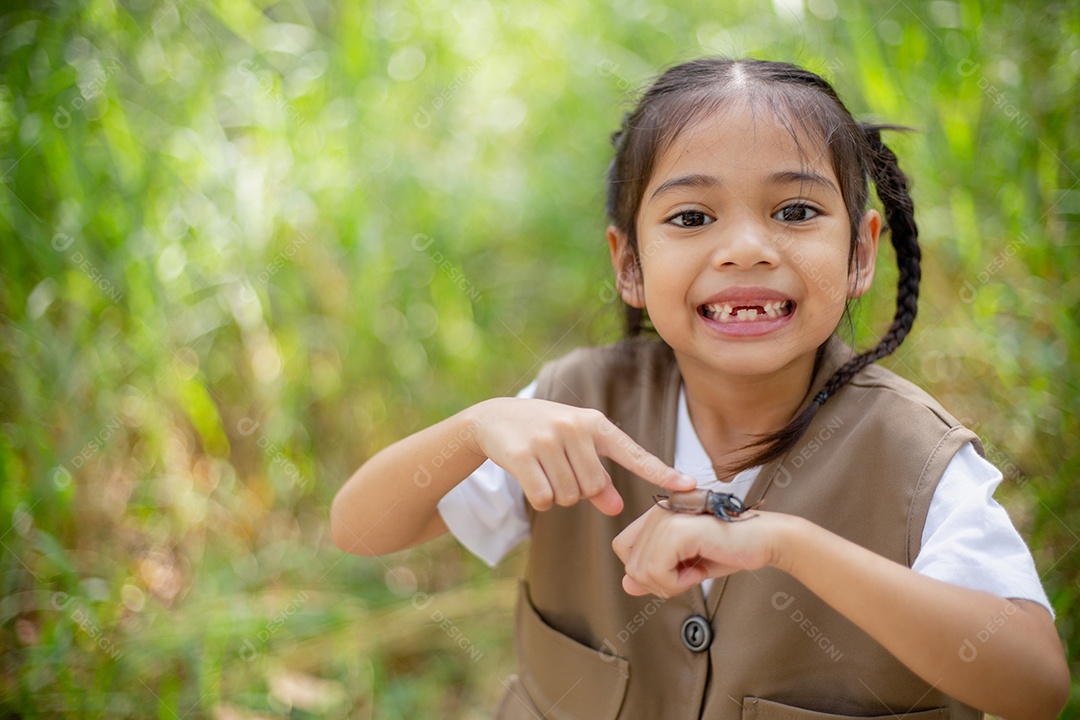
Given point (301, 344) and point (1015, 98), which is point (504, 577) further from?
point (1015, 98)

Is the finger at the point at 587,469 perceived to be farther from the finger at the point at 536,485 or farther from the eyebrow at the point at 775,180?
the eyebrow at the point at 775,180

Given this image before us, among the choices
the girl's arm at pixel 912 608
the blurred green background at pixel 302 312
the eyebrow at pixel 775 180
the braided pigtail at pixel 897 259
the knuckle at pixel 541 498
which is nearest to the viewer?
the girl's arm at pixel 912 608

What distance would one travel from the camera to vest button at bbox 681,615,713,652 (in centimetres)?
120

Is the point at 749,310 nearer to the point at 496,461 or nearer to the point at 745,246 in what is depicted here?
the point at 745,246

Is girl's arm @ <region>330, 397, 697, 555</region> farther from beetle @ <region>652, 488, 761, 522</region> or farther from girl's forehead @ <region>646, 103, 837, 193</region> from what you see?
girl's forehead @ <region>646, 103, 837, 193</region>

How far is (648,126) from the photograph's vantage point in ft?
4.33

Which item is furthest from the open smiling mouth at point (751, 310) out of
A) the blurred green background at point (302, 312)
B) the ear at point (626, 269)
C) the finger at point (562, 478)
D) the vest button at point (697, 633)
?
the blurred green background at point (302, 312)

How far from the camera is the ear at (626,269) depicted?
55.7 inches

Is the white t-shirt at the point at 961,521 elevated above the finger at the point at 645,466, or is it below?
below

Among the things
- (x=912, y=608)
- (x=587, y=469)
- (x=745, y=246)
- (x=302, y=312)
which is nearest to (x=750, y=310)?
(x=745, y=246)

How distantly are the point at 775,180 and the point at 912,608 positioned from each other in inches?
22.8

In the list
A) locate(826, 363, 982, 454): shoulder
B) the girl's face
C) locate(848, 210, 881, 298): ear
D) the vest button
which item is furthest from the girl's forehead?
the vest button

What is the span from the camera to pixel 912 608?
0.96 m

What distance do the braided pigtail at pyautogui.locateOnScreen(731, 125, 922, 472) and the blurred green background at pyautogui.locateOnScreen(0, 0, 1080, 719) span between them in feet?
2.43
